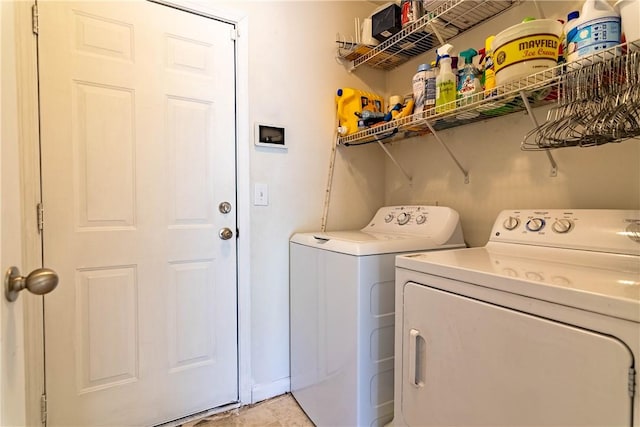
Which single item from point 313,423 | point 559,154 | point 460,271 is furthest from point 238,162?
point 559,154

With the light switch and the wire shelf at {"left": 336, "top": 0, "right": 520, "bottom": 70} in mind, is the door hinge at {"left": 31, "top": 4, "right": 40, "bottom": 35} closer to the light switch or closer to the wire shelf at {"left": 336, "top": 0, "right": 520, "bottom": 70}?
the light switch

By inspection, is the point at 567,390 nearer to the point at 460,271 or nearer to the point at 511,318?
the point at 511,318

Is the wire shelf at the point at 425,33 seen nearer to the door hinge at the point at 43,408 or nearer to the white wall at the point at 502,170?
the white wall at the point at 502,170

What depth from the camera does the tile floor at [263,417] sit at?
1.62 meters

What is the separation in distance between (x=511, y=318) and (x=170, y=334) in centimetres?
149

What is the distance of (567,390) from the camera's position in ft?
A: 2.31

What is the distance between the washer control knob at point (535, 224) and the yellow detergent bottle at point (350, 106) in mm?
1033

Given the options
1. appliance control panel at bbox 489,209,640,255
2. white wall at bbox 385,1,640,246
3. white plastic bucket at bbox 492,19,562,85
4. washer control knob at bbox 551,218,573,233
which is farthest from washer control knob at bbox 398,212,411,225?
white plastic bucket at bbox 492,19,562,85

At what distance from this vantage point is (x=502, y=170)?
156 cm

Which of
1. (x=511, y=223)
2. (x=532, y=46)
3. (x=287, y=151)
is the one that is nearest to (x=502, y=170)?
(x=511, y=223)

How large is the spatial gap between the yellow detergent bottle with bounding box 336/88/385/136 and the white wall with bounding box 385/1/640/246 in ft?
1.08

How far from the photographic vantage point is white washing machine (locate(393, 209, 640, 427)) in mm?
657

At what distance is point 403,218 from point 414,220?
0.09m

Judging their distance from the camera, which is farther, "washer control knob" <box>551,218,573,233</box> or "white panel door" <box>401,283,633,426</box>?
"washer control knob" <box>551,218,573,233</box>
